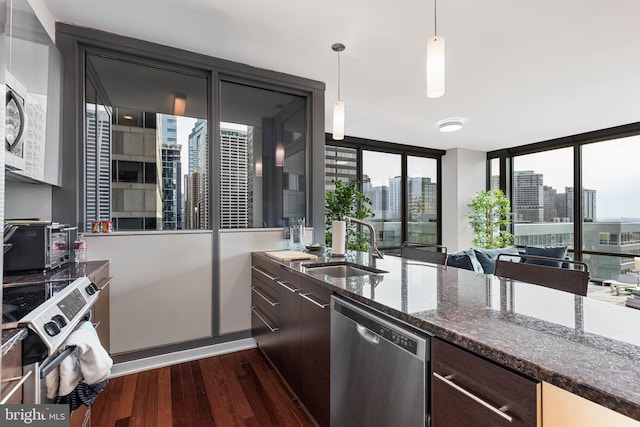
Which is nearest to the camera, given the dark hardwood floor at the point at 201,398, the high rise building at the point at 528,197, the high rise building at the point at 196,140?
the dark hardwood floor at the point at 201,398

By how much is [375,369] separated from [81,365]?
108cm

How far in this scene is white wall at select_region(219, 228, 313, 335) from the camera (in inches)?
107

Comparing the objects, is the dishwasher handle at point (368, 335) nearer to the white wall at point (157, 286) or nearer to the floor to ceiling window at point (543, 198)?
the white wall at point (157, 286)

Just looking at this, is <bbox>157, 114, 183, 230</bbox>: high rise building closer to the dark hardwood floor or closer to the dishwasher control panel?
the dark hardwood floor

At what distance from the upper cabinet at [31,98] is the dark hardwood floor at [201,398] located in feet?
4.83

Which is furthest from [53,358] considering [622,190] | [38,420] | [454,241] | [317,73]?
[622,190]

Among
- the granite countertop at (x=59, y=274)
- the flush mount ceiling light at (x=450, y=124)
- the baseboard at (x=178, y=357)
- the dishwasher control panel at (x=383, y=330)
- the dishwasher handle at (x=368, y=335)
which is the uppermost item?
the flush mount ceiling light at (x=450, y=124)

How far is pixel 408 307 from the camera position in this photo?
3.60 ft

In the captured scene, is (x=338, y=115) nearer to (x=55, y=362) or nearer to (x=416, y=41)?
(x=416, y=41)

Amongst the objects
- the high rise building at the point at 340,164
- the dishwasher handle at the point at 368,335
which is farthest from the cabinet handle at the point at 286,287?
the high rise building at the point at 340,164

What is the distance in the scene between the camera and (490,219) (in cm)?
582

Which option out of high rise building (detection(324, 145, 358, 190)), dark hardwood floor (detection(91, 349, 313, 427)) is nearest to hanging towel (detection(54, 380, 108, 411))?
dark hardwood floor (detection(91, 349, 313, 427))

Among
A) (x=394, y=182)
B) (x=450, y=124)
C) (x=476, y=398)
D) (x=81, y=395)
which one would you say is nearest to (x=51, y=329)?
(x=81, y=395)

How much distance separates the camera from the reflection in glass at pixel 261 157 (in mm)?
2883
